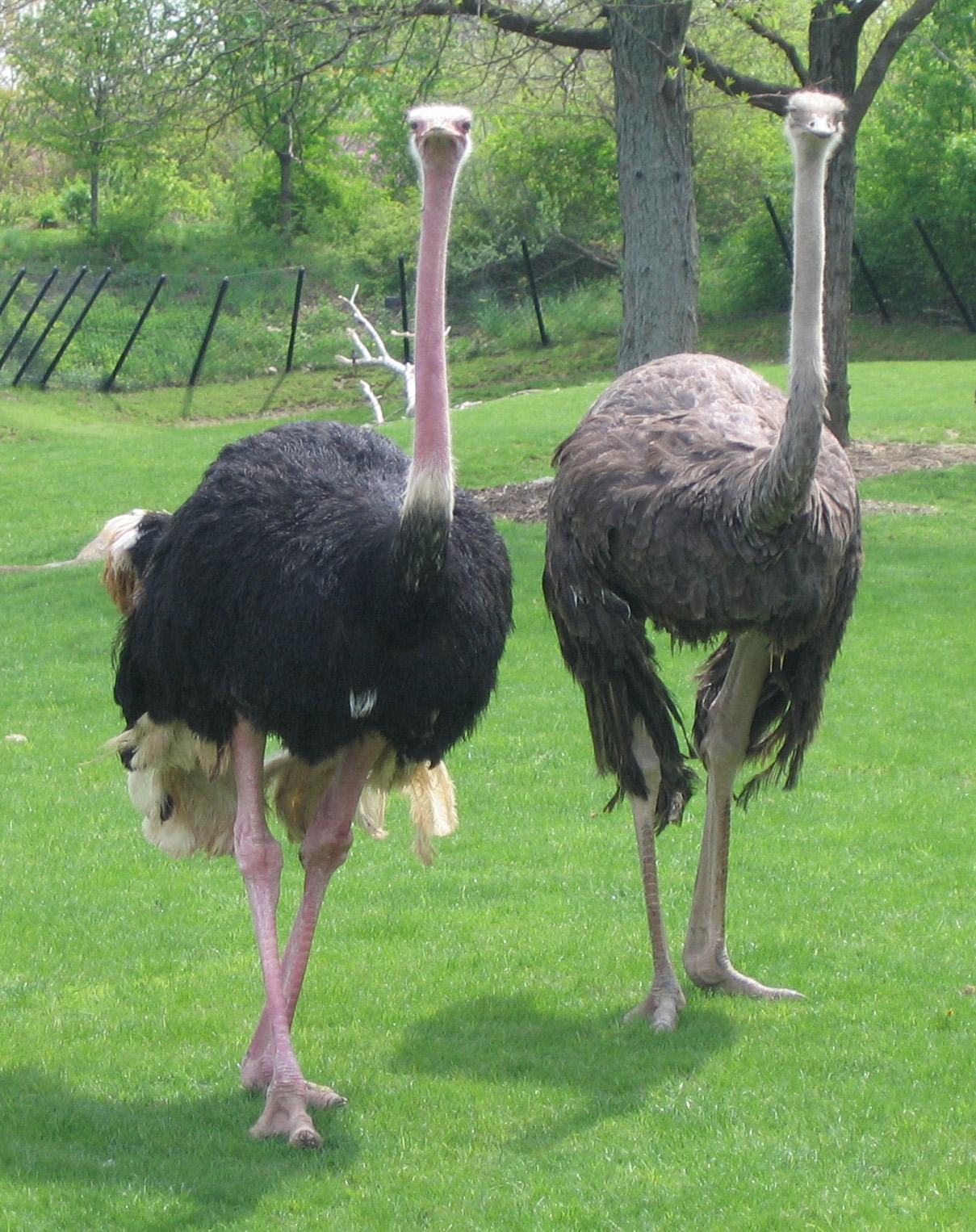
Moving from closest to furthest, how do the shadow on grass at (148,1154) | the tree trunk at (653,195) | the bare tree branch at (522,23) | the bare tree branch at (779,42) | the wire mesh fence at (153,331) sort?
the shadow on grass at (148,1154) < the tree trunk at (653,195) < the bare tree branch at (522,23) < the bare tree branch at (779,42) < the wire mesh fence at (153,331)

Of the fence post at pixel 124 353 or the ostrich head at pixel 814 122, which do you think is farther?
the fence post at pixel 124 353

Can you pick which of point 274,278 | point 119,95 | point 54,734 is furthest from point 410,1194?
point 274,278

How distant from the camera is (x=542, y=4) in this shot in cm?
1441

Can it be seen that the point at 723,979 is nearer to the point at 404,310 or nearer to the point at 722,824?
the point at 722,824

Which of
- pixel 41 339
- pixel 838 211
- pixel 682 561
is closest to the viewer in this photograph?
pixel 682 561

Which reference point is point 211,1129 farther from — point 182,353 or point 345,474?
point 182,353

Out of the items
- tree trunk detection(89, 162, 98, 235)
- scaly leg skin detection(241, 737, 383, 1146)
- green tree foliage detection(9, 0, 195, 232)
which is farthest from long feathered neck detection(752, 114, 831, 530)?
tree trunk detection(89, 162, 98, 235)

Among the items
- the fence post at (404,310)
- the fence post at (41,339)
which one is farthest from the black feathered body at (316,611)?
the fence post at (404,310)

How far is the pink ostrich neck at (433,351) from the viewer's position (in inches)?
175

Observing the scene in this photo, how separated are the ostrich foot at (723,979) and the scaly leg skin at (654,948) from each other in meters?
0.13

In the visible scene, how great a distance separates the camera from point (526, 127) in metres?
33.4

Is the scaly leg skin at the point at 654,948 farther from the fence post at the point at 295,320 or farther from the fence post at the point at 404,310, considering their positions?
the fence post at the point at 295,320

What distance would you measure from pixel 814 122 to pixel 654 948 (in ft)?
8.76

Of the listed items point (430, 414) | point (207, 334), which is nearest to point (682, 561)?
point (430, 414)
